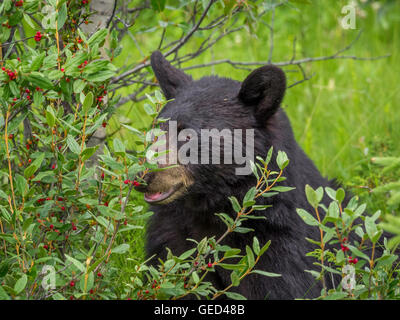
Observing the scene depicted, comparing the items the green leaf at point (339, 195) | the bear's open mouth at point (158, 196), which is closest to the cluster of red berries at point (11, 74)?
the bear's open mouth at point (158, 196)

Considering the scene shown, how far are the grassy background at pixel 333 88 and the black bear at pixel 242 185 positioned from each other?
0.57 metres

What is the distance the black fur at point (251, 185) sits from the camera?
2.88m

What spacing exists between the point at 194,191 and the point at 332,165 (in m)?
2.32

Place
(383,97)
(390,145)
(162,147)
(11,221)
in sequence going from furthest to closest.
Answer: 1. (383,97)
2. (390,145)
3. (162,147)
4. (11,221)

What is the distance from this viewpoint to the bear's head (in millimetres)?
2818

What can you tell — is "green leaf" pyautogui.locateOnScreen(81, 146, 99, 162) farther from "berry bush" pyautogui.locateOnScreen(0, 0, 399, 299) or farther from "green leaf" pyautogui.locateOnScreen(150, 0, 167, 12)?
"green leaf" pyautogui.locateOnScreen(150, 0, 167, 12)

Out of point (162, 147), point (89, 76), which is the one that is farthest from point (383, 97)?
point (89, 76)

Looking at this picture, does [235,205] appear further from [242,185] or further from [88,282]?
[88,282]

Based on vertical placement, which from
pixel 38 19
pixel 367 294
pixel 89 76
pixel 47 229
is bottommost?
pixel 367 294

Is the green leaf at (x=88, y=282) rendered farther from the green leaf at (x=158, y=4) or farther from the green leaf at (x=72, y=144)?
the green leaf at (x=158, y=4)

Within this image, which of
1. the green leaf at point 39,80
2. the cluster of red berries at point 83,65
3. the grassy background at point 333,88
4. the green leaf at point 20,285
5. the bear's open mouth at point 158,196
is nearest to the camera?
the green leaf at point 20,285

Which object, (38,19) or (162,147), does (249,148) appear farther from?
(38,19)

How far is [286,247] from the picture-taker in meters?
3.00

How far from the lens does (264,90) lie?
A: 291 cm
